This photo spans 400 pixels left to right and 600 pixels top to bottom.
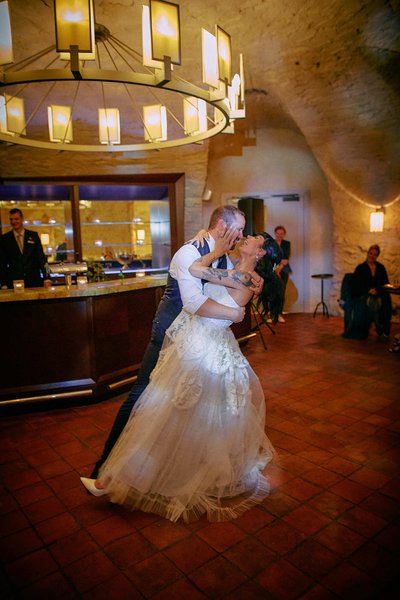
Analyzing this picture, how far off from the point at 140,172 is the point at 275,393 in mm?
5389

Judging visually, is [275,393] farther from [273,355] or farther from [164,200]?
[164,200]

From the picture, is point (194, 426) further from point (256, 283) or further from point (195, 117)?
point (195, 117)

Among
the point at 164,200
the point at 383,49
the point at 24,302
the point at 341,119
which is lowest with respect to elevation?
the point at 24,302

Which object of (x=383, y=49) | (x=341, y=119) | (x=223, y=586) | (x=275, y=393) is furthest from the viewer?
(x=341, y=119)

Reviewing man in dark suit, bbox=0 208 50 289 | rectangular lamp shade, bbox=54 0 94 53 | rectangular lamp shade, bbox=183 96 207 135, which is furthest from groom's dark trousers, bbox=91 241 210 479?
man in dark suit, bbox=0 208 50 289

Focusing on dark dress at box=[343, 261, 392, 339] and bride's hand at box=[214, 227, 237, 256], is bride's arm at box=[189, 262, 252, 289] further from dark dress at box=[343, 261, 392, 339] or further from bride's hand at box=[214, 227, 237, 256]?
dark dress at box=[343, 261, 392, 339]

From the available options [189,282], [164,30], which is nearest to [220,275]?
[189,282]

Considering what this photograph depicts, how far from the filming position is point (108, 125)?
4.46 meters

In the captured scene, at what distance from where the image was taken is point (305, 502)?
7.57 ft

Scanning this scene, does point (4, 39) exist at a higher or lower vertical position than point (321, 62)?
lower

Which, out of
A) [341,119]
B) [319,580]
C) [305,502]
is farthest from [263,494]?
[341,119]

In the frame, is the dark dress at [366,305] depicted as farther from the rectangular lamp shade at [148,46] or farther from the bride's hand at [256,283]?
the rectangular lamp shade at [148,46]

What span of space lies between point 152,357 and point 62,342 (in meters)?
1.57

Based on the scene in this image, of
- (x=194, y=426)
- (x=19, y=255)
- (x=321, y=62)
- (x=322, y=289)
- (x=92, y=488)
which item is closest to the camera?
(x=194, y=426)
